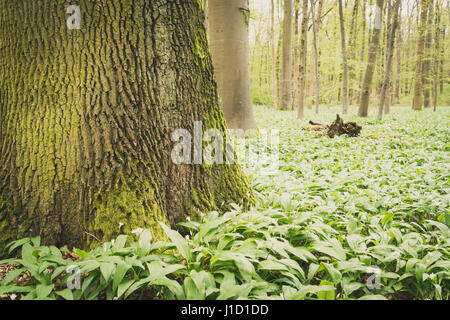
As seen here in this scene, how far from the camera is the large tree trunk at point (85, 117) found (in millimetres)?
2027

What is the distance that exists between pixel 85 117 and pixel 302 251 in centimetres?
186

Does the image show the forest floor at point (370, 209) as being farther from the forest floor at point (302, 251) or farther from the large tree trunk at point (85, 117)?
the large tree trunk at point (85, 117)

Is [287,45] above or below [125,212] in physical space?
above

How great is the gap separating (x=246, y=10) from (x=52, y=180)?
17.8ft

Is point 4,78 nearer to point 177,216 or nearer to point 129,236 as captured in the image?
point 129,236

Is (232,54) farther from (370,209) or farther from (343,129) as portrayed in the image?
(370,209)

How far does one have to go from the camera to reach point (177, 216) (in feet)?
7.54

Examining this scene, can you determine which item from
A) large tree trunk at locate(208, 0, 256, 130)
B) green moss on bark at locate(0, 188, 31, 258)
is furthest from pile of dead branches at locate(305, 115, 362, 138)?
green moss on bark at locate(0, 188, 31, 258)

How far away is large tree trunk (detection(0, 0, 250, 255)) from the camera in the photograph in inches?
79.8

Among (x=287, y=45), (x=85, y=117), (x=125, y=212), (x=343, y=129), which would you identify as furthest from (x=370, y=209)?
(x=287, y=45)

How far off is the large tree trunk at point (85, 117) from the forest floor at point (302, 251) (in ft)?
0.92

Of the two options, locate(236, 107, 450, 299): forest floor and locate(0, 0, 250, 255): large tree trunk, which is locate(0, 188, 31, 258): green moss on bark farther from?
locate(236, 107, 450, 299): forest floor

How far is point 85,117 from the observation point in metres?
2.03

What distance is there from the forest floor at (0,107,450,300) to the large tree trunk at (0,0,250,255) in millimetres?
281
